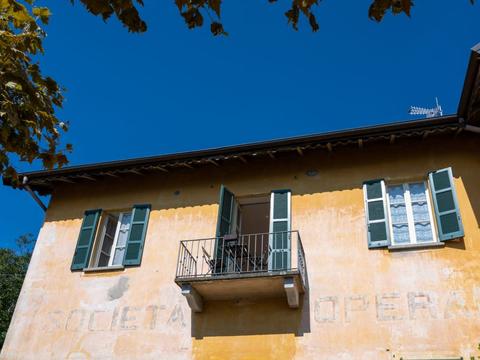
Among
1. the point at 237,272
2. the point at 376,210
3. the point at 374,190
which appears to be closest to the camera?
the point at 237,272

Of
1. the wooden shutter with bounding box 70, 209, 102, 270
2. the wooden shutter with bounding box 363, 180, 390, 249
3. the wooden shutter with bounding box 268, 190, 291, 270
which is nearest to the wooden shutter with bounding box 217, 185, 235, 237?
the wooden shutter with bounding box 268, 190, 291, 270

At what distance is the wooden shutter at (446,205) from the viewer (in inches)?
360

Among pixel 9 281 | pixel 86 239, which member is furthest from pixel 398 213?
pixel 9 281

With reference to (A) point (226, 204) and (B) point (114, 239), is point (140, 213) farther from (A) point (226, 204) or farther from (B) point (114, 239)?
(A) point (226, 204)

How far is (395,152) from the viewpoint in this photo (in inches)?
418

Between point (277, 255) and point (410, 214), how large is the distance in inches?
103

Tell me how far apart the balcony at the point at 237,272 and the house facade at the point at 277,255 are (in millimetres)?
36

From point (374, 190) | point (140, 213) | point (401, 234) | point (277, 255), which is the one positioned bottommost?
point (277, 255)

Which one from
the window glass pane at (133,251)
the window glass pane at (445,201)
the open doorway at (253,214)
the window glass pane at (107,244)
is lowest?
the window glass pane at (133,251)

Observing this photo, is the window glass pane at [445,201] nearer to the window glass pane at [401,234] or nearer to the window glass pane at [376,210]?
the window glass pane at [401,234]

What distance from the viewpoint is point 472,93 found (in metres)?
9.05

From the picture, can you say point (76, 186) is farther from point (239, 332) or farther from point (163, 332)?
point (239, 332)

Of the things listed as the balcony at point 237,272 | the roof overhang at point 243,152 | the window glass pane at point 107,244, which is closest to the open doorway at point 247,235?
the balcony at point 237,272

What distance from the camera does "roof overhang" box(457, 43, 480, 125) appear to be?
823cm
